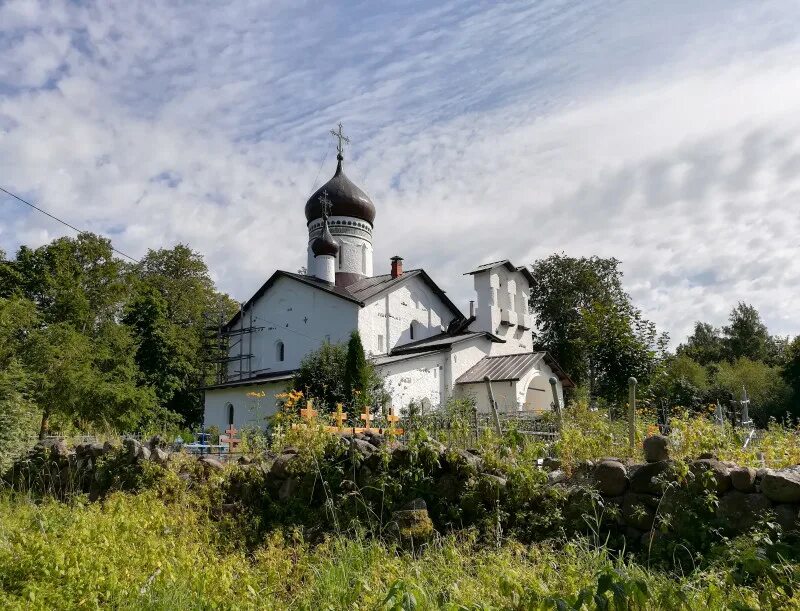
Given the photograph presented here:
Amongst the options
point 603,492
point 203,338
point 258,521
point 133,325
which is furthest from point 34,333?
point 603,492

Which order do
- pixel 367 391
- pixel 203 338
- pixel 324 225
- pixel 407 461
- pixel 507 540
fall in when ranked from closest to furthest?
pixel 507 540, pixel 407 461, pixel 367 391, pixel 324 225, pixel 203 338

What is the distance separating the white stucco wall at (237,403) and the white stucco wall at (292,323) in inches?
61.1

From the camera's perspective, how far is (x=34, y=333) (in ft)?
67.7

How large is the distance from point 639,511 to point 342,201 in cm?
2487

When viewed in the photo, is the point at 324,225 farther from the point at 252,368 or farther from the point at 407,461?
the point at 407,461

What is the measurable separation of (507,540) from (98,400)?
20.4m

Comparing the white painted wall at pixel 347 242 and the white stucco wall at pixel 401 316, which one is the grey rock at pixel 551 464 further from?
the white painted wall at pixel 347 242

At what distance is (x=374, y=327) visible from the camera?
25.3 metres

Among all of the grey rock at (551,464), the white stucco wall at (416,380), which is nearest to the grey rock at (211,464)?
the grey rock at (551,464)

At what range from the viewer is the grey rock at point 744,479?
17.4 ft

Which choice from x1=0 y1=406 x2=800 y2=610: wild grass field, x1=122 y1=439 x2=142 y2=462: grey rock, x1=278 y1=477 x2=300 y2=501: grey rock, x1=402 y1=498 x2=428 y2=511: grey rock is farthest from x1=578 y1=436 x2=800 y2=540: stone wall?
x1=122 y1=439 x2=142 y2=462: grey rock

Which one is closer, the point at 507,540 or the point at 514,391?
the point at 507,540

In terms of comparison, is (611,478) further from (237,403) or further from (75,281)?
(75,281)

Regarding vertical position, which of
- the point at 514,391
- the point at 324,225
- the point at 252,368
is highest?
the point at 324,225
